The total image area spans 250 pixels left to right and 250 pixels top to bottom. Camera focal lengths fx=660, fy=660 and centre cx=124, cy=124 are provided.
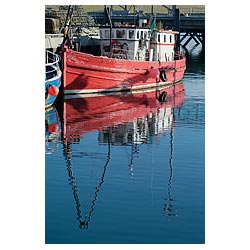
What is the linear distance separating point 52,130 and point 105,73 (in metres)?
8.46

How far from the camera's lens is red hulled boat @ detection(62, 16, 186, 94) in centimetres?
2545

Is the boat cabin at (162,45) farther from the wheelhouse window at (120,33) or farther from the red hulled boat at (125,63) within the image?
the wheelhouse window at (120,33)

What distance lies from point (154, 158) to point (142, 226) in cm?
A: 493

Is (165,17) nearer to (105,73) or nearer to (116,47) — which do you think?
(116,47)

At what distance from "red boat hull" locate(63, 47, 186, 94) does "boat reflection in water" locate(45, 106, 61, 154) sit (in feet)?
8.36

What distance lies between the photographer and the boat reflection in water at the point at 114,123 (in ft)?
42.1

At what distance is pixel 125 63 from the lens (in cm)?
2755

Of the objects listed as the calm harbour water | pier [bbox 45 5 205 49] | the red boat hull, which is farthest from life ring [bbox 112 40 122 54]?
pier [bbox 45 5 205 49]

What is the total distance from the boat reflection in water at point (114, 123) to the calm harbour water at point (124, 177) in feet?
0.09

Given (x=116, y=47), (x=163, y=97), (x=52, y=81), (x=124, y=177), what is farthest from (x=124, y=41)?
(x=124, y=177)

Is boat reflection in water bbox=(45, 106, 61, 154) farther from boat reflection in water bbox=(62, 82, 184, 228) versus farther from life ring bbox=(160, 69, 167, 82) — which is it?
life ring bbox=(160, 69, 167, 82)

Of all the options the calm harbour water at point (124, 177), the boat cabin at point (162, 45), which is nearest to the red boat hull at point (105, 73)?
the boat cabin at point (162, 45)
